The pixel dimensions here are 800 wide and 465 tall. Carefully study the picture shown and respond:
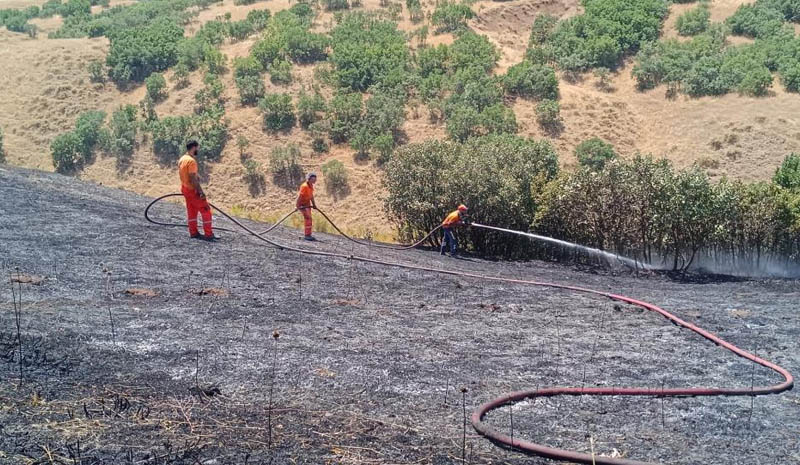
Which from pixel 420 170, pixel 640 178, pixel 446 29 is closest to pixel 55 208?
pixel 420 170

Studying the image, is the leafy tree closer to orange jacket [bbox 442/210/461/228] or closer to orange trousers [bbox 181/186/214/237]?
orange jacket [bbox 442/210/461/228]

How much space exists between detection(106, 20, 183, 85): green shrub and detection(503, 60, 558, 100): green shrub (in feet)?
53.7

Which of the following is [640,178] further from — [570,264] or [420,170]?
[420,170]

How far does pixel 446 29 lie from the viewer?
127 feet

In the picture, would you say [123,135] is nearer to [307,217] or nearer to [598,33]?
[307,217]

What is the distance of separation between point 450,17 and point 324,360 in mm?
32982

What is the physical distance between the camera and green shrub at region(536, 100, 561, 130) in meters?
31.2

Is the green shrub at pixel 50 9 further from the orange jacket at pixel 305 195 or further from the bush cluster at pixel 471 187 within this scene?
the orange jacket at pixel 305 195

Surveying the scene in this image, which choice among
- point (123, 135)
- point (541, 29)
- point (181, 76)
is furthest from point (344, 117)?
point (541, 29)

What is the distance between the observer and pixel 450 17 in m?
38.8

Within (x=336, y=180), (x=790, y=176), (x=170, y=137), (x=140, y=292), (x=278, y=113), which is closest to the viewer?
(x=140, y=292)

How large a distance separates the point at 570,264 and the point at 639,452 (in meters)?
12.1

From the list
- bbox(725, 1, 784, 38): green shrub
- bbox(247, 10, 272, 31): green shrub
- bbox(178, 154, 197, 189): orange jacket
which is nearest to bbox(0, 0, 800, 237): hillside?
bbox(725, 1, 784, 38): green shrub

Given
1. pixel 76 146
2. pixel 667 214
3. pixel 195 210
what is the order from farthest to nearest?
pixel 76 146
pixel 667 214
pixel 195 210
